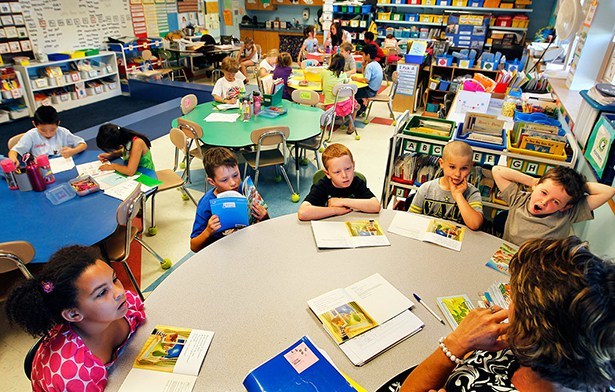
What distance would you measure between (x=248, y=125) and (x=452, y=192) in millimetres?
2498

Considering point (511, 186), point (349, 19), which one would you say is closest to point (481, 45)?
point (349, 19)

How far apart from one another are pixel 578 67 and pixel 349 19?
720cm

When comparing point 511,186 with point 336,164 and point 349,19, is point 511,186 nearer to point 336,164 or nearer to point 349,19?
point 336,164

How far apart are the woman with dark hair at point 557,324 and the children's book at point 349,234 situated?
901 millimetres

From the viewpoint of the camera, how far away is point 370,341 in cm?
130

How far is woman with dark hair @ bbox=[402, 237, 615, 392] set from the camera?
2.41 feet

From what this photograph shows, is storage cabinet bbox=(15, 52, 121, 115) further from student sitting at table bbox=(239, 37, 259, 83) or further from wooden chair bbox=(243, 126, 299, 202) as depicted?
wooden chair bbox=(243, 126, 299, 202)

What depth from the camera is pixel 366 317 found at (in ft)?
4.54

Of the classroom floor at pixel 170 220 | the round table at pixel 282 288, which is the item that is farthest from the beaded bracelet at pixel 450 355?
the classroom floor at pixel 170 220

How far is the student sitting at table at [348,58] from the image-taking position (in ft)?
21.5

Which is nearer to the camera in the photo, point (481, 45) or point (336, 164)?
point (336, 164)

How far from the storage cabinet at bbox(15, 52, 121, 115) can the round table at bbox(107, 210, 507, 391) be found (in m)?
6.22

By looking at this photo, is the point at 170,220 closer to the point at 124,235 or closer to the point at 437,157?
the point at 124,235

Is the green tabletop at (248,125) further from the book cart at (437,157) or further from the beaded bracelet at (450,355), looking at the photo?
the beaded bracelet at (450,355)
